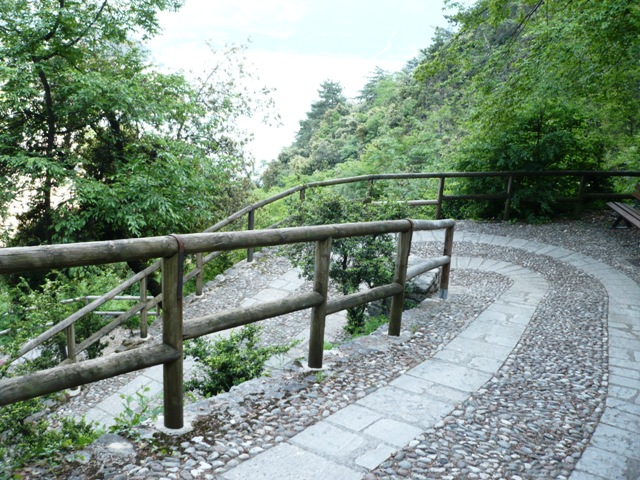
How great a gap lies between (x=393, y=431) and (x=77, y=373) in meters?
1.58

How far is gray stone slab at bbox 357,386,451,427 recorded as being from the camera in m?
2.72

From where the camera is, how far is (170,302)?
7.32ft

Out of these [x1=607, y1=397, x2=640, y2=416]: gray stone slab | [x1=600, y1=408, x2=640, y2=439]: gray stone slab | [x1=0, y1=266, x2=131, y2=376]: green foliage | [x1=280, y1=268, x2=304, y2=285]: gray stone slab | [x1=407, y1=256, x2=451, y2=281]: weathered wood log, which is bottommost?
[x1=0, y1=266, x2=131, y2=376]: green foliage

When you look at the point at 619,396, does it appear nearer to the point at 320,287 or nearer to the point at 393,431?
the point at 393,431

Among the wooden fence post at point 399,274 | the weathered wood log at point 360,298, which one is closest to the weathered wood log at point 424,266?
the wooden fence post at point 399,274

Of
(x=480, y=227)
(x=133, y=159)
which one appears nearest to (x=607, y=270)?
(x=480, y=227)

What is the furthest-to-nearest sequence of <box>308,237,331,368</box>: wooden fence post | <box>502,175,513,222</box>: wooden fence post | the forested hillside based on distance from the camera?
<box>502,175,513,222</box>: wooden fence post < the forested hillside < <box>308,237,331,368</box>: wooden fence post

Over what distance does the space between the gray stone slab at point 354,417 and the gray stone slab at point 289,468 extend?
0.37 metres

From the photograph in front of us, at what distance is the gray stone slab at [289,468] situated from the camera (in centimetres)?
206

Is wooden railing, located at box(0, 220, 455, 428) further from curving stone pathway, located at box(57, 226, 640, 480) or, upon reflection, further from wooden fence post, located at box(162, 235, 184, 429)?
curving stone pathway, located at box(57, 226, 640, 480)

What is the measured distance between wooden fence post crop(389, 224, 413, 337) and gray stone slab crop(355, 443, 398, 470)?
172 cm

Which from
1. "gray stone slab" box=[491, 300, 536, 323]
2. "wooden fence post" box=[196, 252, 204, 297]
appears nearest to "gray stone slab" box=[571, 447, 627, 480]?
"gray stone slab" box=[491, 300, 536, 323]

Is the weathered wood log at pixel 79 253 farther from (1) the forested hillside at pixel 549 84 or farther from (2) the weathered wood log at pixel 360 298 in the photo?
(1) the forested hillside at pixel 549 84

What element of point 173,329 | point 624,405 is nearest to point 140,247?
point 173,329
